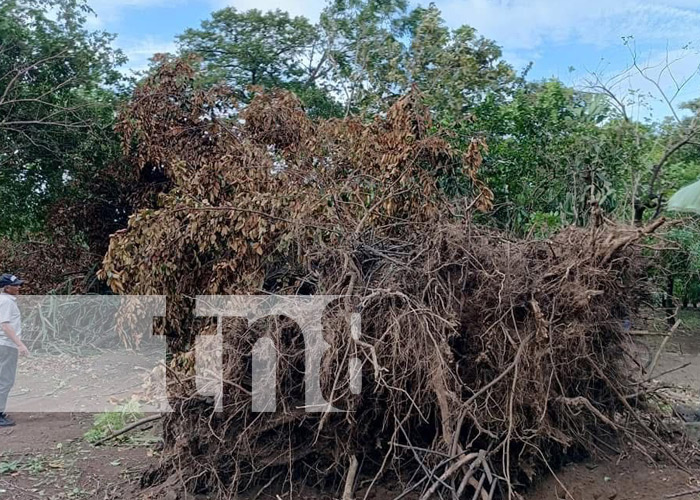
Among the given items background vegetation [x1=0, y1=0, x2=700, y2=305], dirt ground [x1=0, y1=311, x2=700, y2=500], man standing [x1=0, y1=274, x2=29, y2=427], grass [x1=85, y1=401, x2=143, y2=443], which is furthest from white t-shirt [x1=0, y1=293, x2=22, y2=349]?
background vegetation [x1=0, y1=0, x2=700, y2=305]

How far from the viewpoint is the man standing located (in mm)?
5629

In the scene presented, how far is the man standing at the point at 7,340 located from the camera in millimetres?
5629

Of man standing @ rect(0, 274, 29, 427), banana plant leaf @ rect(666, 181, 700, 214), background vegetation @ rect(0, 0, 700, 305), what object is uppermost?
background vegetation @ rect(0, 0, 700, 305)

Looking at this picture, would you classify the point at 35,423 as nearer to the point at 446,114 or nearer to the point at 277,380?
the point at 277,380

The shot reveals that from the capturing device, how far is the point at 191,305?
6156 millimetres

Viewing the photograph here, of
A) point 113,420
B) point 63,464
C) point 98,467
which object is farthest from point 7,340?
point 98,467

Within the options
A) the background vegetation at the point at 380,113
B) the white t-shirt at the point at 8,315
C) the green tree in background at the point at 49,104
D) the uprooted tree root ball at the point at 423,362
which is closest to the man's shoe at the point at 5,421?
the white t-shirt at the point at 8,315

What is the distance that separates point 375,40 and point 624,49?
4897 millimetres

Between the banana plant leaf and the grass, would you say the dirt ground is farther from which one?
the banana plant leaf

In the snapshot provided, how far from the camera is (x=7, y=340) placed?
18.7 ft

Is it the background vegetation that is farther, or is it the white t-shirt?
the background vegetation

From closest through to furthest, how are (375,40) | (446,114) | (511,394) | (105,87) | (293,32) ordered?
(511,394)
(446,114)
(105,87)
(375,40)
(293,32)

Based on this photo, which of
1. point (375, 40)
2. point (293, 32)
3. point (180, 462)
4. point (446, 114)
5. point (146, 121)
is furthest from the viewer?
point (293, 32)

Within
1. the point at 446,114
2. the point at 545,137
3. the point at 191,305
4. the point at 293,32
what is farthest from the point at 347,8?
the point at 191,305
